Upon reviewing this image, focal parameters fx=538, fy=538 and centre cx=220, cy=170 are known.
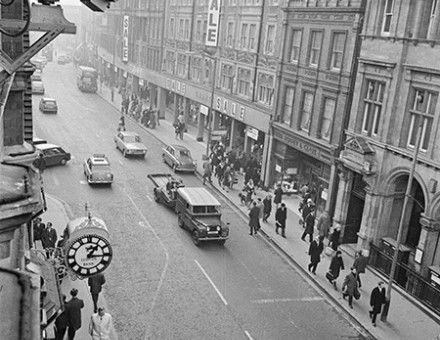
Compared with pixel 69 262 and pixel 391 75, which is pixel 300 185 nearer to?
pixel 391 75

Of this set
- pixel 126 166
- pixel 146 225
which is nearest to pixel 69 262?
pixel 146 225

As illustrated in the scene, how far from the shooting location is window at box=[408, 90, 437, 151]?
19961 millimetres

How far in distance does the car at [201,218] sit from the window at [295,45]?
10745 millimetres

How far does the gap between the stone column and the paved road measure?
4.17m

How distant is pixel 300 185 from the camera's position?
31.4 metres

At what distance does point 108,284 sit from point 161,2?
4426cm

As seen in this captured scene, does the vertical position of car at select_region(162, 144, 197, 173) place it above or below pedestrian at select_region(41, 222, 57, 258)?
below

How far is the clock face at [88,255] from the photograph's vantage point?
11117 mm

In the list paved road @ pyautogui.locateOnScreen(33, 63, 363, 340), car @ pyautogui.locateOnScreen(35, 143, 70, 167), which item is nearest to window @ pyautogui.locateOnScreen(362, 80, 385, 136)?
paved road @ pyautogui.locateOnScreen(33, 63, 363, 340)

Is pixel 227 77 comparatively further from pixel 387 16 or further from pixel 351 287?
pixel 351 287

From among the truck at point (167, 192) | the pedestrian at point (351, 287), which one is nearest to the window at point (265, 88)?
the truck at point (167, 192)

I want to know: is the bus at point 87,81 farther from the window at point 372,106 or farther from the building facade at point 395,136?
the window at point 372,106

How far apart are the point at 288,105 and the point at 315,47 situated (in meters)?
4.05

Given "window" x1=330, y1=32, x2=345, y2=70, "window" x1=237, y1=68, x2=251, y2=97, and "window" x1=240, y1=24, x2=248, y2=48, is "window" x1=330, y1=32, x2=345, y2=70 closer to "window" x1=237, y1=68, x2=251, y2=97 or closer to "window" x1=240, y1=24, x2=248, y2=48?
"window" x1=237, y1=68, x2=251, y2=97
